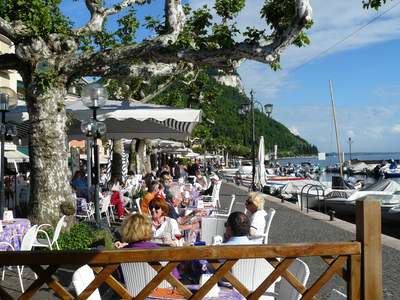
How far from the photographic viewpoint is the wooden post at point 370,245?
3.36 meters

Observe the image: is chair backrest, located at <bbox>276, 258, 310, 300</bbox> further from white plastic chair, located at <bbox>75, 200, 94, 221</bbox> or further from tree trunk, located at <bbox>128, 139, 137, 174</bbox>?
tree trunk, located at <bbox>128, 139, 137, 174</bbox>

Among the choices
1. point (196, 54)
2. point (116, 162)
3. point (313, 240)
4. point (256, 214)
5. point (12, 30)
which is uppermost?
point (12, 30)

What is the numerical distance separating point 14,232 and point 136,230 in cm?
386

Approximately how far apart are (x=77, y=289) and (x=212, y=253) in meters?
0.89

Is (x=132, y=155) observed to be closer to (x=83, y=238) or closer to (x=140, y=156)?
(x=140, y=156)

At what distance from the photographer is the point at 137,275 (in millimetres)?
4246

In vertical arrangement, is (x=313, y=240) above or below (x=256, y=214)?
below

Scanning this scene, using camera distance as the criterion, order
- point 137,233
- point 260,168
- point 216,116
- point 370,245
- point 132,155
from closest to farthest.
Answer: point 370,245
point 137,233
point 132,155
point 260,168
point 216,116

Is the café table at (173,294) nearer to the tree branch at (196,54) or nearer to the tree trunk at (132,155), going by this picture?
the tree branch at (196,54)

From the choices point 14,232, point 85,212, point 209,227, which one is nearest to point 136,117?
point 209,227

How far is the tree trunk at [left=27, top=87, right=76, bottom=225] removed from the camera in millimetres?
10391

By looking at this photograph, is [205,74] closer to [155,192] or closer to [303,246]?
[155,192]

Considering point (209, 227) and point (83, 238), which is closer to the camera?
point (209, 227)

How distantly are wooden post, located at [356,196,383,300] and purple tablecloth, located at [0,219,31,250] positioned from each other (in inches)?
232
